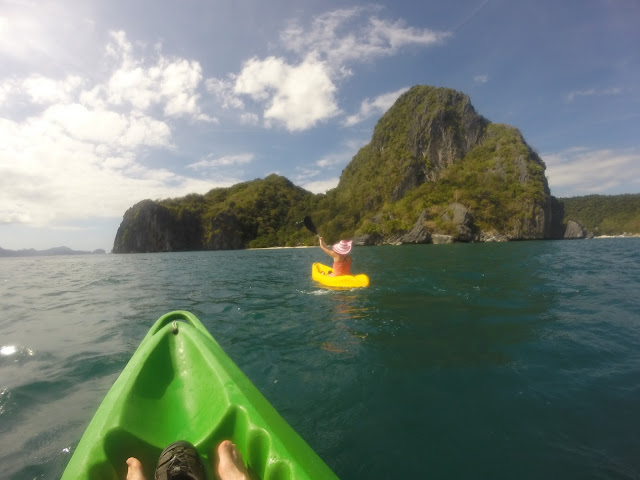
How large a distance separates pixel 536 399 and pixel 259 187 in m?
143

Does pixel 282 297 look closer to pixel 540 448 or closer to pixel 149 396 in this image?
pixel 149 396

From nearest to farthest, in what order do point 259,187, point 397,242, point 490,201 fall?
point 397,242 < point 490,201 < point 259,187

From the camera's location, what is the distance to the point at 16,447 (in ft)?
9.65

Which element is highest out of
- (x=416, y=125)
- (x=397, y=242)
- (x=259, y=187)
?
(x=416, y=125)

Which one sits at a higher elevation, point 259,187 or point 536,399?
point 259,187

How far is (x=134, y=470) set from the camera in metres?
2.13

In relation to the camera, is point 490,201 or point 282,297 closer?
point 282,297

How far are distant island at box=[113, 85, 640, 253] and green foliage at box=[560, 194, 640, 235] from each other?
480 millimetres

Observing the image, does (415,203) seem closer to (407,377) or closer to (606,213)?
(606,213)

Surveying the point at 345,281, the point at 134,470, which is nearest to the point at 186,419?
the point at 134,470

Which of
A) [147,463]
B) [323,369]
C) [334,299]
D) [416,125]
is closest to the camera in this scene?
[147,463]

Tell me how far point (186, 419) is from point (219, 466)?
32.8 inches

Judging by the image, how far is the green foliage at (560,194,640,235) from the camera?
10962cm

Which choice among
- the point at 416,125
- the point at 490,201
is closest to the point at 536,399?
the point at 490,201
